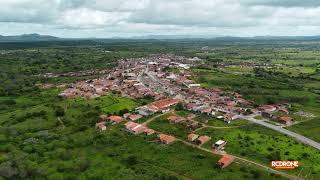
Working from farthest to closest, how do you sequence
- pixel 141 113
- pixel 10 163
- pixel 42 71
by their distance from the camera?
pixel 42 71 → pixel 141 113 → pixel 10 163

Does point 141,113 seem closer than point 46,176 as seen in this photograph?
No

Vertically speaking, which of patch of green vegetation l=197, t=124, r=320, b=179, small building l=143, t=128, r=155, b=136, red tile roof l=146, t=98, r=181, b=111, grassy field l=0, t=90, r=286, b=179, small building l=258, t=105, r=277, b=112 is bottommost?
grassy field l=0, t=90, r=286, b=179

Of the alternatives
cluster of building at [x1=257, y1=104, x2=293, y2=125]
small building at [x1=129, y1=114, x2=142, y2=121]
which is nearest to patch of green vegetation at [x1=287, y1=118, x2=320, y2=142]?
cluster of building at [x1=257, y1=104, x2=293, y2=125]

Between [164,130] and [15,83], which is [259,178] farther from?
[15,83]

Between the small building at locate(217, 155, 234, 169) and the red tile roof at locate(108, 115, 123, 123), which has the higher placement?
the red tile roof at locate(108, 115, 123, 123)

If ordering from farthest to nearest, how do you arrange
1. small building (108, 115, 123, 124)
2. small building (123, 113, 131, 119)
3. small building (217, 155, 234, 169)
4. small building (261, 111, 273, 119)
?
1. small building (261, 111, 273, 119)
2. small building (123, 113, 131, 119)
3. small building (108, 115, 123, 124)
4. small building (217, 155, 234, 169)

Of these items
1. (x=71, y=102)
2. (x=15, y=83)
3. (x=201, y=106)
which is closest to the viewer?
(x=201, y=106)

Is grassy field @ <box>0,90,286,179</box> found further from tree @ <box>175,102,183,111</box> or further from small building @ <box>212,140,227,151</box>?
tree @ <box>175,102,183,111</box>

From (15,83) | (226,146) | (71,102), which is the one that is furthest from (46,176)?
(15,83)
